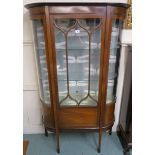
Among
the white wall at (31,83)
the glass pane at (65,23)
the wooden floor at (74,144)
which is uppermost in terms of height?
the glass pane at (65,23)

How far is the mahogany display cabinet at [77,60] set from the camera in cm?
117

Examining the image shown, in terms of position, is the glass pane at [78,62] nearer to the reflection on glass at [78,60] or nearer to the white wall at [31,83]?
the reflection on glass at [78,60]

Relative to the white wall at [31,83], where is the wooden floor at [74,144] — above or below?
below

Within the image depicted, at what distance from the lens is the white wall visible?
1.52m

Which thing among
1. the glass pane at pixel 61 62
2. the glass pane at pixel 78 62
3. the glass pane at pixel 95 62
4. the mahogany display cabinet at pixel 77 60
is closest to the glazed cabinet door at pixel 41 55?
the mahogany display cabinet at pixel 77 60

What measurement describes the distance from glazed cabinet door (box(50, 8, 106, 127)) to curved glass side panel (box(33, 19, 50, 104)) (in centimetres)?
12

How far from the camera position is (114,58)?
145 cm

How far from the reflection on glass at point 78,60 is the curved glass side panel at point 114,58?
0.15 m

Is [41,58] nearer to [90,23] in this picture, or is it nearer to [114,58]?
[90,23]

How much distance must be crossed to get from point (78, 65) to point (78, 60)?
0.05 meters

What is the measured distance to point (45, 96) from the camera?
1.55 m

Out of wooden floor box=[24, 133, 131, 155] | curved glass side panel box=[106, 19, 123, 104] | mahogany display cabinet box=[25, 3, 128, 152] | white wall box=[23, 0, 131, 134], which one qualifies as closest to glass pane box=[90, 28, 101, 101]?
mahogany display cabinet box=[25, 3, 128, 152]
